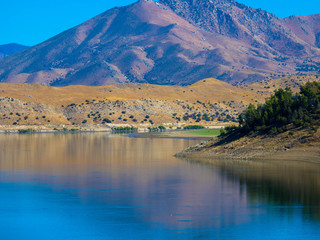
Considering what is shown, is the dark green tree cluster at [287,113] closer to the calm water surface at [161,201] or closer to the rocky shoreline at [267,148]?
the rocky shoreline at [267,148]

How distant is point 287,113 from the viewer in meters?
65.9

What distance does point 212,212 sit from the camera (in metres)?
33.1

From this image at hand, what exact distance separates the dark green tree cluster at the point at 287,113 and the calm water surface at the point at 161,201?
9864 millimetres

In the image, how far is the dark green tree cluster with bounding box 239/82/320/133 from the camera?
63938 millimetres

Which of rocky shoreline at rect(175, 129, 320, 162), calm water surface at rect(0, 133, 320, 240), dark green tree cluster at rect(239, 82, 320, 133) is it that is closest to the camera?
calm water surface at rect(0, 133, 320, 240)

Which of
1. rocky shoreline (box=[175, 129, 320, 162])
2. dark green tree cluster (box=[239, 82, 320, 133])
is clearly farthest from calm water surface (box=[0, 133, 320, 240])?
dark green tree cluster (box=[239, 82, 320, 133])

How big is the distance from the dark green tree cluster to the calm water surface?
32.4 feet

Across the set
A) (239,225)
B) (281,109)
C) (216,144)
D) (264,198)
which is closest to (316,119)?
(281,109)

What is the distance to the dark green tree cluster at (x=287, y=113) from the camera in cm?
6394

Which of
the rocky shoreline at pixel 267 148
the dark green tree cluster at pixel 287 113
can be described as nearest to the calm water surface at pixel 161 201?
the rocky shoreline at pixel 267 148

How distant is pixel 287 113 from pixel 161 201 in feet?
110

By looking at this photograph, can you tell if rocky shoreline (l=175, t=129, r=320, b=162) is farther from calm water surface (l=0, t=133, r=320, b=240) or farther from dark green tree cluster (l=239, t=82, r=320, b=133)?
calm water surface (l=0, t=133, r=320, b=240)

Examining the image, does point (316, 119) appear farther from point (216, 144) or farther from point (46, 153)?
point (46, 153)

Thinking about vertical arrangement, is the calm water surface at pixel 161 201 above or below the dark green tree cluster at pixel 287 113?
below
